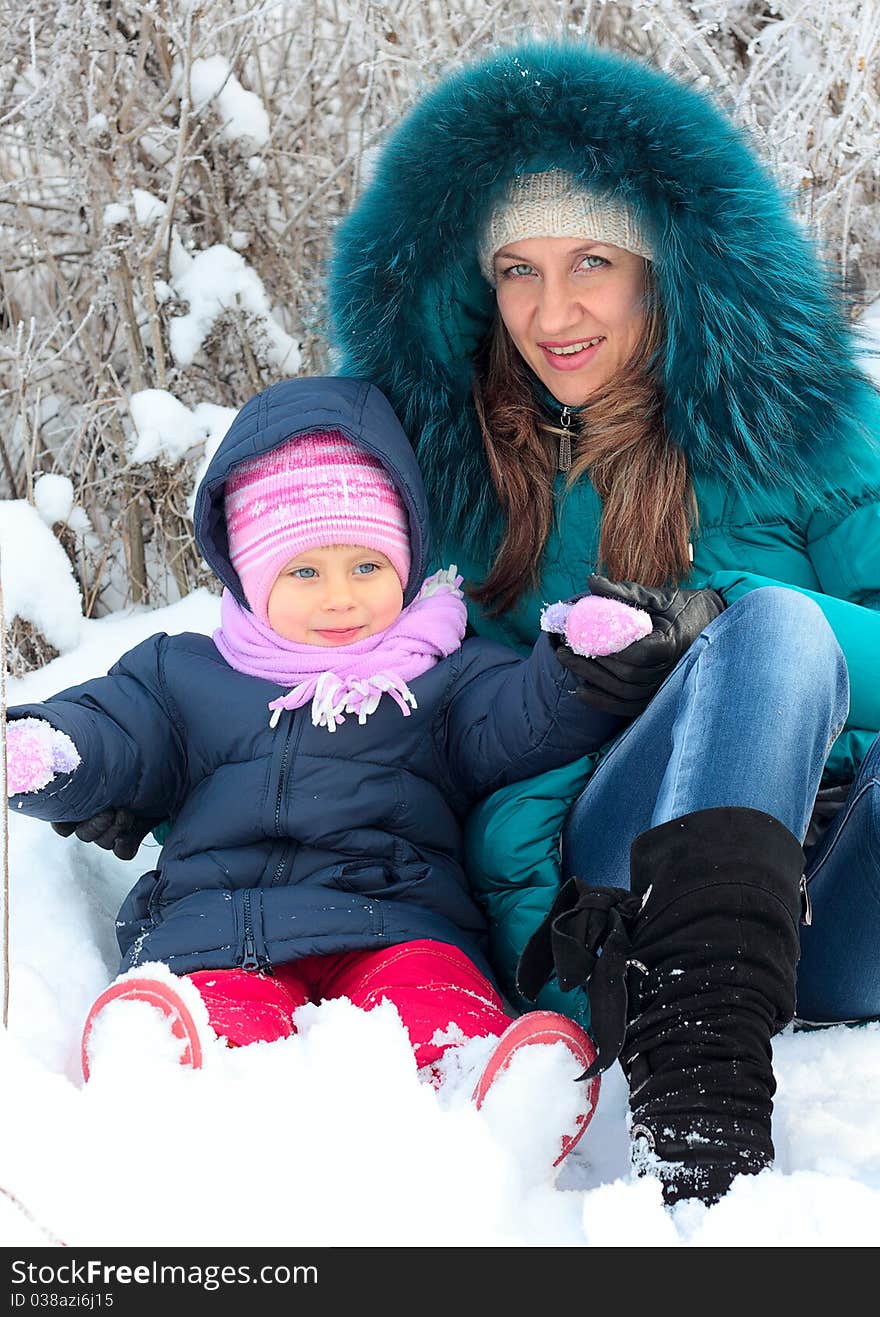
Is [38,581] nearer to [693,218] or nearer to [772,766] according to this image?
[693,218]

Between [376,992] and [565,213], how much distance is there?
4.03 ft

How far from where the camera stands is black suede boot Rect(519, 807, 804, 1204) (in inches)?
51.4

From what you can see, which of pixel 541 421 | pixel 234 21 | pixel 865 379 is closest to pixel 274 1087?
pixel 541 421

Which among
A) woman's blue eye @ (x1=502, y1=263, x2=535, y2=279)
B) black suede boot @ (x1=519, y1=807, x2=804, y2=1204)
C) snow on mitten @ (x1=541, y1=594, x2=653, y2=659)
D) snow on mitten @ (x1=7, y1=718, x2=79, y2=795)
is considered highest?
woman's blue eye @ (x1=502, y1=263, x2=535, y2=279)

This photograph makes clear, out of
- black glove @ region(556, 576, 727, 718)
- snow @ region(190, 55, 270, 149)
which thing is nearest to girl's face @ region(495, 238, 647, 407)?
black glove @ region(556, 576, 727, 718)

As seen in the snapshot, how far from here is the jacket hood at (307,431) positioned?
2.01 metres

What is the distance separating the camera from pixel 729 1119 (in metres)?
1.30

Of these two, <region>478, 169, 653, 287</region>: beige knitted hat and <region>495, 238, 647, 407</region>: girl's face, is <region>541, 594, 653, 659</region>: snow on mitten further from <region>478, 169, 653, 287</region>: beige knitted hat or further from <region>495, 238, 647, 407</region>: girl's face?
<region>478, 169, 653, 287</region>: beige knitted hat

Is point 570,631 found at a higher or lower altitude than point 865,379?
lower

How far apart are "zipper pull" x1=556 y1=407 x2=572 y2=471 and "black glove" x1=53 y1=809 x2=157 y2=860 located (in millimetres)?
892

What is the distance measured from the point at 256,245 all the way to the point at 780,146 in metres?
1.35

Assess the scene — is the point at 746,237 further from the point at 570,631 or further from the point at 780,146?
the point at 780,146

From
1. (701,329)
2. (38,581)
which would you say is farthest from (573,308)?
(38,581)

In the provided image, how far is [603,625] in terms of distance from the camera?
1.69 metres
